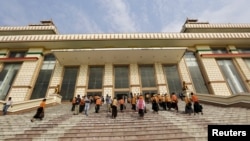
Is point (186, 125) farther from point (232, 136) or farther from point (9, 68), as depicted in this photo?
point (9, 68)

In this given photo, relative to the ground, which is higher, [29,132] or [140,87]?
[140,87]

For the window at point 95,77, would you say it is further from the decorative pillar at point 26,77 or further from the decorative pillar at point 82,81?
the decorative pillar at point 26,77

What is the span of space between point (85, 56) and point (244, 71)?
54.3 feet

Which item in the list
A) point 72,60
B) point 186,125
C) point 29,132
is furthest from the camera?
point 72,60

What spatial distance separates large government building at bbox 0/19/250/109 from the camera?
17.4 m

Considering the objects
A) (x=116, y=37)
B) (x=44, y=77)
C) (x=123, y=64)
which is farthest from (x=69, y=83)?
(x=116, y=37)

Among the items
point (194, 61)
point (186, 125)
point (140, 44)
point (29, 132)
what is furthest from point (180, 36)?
point (29, 132)

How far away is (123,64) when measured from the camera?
19.5m

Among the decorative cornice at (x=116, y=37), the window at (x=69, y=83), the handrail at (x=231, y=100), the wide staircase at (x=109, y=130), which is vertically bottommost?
the wide staircase at (x=109, y=130)

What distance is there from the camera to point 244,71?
18031 mm

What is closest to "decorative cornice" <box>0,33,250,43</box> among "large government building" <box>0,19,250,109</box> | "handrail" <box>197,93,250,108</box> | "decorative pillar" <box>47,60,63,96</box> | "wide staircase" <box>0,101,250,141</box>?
"large government building" <box>0,19,250,109</box>

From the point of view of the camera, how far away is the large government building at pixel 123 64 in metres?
17.4

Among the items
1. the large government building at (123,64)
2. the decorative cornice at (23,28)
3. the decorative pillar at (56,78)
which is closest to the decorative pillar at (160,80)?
the large government building at (123,64)

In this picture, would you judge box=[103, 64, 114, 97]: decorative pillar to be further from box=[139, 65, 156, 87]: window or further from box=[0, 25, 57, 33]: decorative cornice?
box=[0, 25, 57, 33]: decorative cornice
